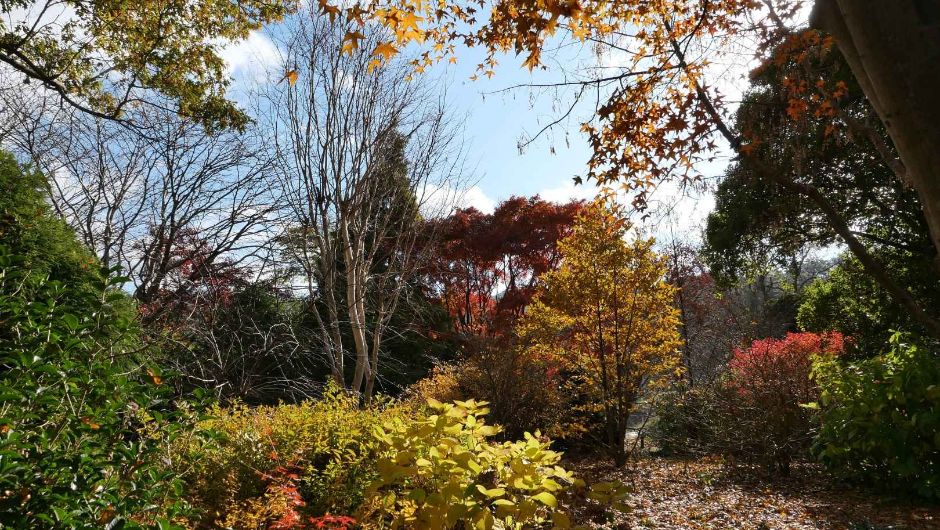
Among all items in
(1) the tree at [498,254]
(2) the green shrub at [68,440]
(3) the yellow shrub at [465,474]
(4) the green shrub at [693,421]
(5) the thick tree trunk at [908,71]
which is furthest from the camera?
(1) the tree at [498,254]

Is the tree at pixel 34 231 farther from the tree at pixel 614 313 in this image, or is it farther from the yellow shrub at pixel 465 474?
the tree at pixel 614 313

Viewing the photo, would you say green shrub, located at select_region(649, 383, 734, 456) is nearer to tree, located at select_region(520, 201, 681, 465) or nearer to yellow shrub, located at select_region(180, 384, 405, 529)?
tree, located at select_region(520, 201, 681, 465)

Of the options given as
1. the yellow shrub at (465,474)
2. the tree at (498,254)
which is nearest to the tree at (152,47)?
the yellow shrub at (465,474)

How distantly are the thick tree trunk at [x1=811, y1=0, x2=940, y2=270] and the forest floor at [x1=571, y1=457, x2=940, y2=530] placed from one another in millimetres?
2600

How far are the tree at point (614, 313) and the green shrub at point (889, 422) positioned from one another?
2.43 metres

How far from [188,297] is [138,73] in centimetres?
351

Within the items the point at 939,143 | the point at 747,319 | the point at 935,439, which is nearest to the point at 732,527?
the point at 935,439

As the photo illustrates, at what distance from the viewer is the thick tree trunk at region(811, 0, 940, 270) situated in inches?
44.6

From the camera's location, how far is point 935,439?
14.4 ft

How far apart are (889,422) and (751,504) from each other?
1452 millimetres

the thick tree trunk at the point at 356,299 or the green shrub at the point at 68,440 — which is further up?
the thick tree trunk at the point at 356,299

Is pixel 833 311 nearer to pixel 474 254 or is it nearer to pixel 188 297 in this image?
pixel 474 254

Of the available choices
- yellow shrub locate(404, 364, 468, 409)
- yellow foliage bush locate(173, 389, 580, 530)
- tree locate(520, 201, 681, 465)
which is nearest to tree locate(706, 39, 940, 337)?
tree locate(520, 201, 681, 465)

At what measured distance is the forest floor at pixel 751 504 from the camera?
14.1 feet
